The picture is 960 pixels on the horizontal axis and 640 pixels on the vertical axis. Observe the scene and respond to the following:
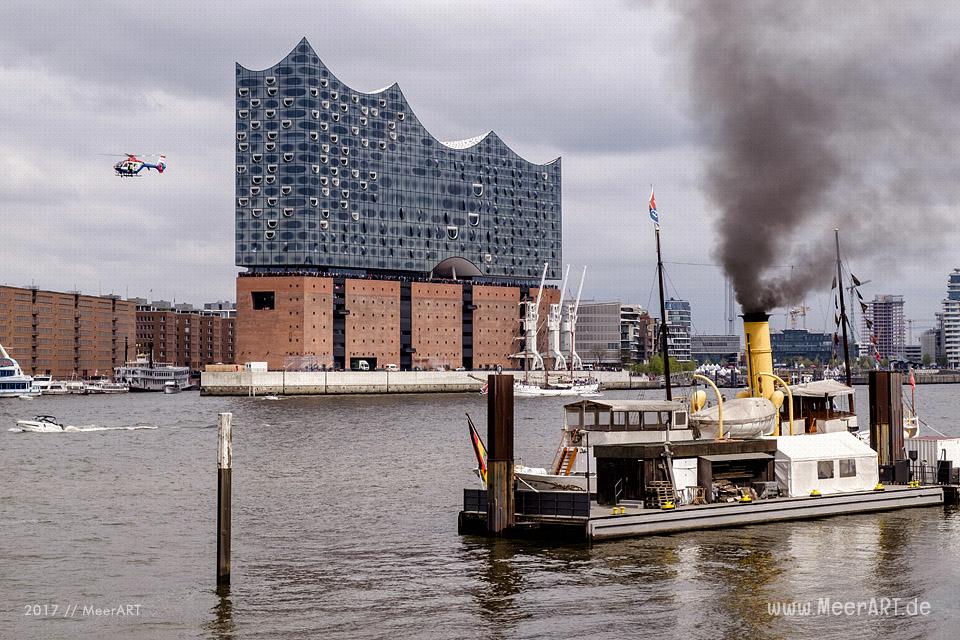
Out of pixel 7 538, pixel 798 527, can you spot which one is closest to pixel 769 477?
pixel 798 527

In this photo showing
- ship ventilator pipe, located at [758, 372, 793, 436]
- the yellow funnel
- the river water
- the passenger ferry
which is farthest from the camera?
the passenger ferry

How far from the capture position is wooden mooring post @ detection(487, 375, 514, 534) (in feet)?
113

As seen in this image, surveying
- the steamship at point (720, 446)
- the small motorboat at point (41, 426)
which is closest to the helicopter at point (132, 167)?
the small motorboat at point (41, 426)

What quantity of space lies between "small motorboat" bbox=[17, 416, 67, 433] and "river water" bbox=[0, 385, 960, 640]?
1947 inches

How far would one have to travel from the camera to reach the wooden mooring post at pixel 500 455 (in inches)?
1351

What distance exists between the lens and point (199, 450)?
80688mm

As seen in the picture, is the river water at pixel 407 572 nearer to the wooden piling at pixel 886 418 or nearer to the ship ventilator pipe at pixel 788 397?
the ship ventilator pipe at pixel 788 397

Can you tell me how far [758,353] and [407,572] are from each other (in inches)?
692

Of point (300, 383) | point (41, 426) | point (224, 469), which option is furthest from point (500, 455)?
point (300, 383)

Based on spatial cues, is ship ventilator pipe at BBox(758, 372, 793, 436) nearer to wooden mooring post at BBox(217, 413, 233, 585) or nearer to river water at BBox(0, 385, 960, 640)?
river water at BBox(0, 385, 960, 640)

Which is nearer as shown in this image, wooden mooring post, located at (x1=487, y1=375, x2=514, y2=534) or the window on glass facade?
wooden mooring post, located at (x1=487, y1=375, x2=514, y2=534)

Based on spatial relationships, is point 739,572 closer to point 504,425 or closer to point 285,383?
point 504,425

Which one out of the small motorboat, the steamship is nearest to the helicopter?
the small motorboat

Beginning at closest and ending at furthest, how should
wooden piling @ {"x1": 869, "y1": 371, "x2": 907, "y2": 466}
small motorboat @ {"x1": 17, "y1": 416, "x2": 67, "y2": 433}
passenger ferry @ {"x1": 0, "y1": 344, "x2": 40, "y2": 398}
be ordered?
wooden piling @ {"x1": 869, "y1": 371, "x2": 907, "y2": 466}
small motorboat @ {"x1": 17, "y1": 416, "x2": 67, "y2": 433}
passenger ferry @ {"x1": 0, "y1": 344, "x2": 40, "y2": 398}
